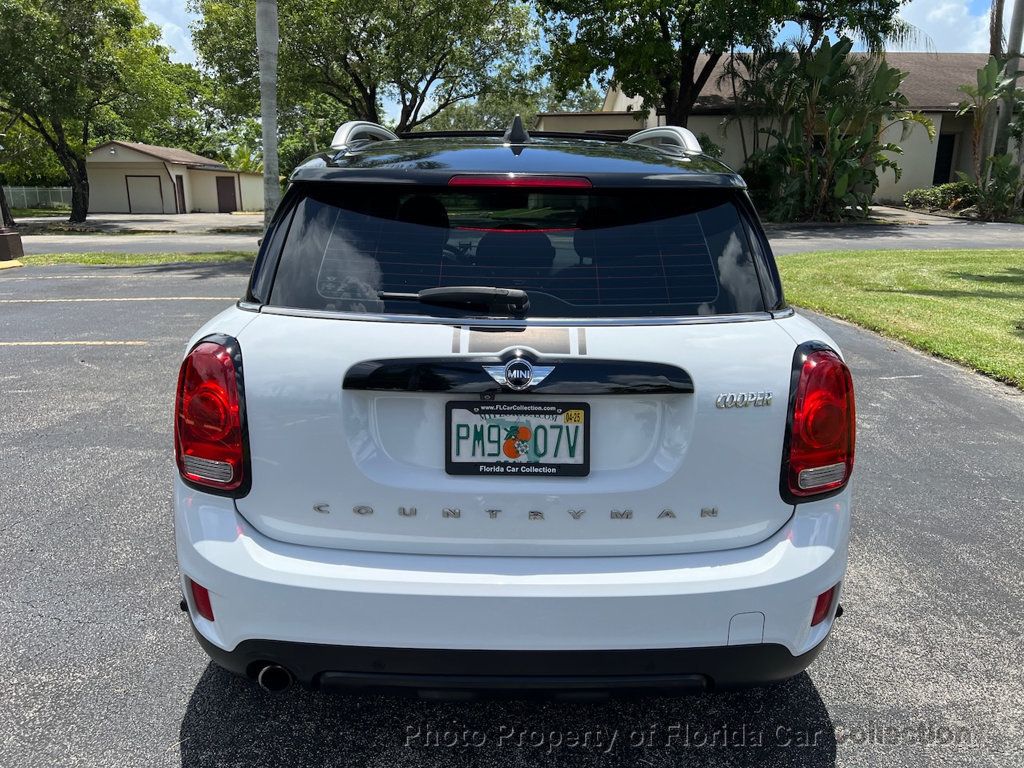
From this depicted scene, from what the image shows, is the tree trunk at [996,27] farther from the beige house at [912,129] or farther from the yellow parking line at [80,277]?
the yellow parking line at [80,277]

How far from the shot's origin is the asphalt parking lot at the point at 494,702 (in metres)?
2.42

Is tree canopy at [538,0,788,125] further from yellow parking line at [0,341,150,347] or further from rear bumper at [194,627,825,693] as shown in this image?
rear bumper at [194,627,825,693]

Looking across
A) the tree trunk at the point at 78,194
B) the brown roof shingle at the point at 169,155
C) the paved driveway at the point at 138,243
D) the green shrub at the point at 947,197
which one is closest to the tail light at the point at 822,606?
the paved driveway at the point at 138,243

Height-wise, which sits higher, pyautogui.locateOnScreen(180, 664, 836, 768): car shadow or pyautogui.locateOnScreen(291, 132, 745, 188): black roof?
pyautogui.locateOnScreen(291, 132, 745, 188): black roof

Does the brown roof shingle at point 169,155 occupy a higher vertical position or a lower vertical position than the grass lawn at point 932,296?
higher

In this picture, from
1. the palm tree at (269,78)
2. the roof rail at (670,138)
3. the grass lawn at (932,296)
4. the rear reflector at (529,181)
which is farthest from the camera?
the palm tree at (269,78)

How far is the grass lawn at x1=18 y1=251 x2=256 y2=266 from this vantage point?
16.8 m

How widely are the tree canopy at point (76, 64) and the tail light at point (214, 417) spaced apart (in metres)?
30.6

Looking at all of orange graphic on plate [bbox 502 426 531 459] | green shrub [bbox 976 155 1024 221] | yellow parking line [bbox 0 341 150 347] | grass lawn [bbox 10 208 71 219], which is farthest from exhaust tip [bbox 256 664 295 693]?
grass lawn [bbox 10 208 71 219]

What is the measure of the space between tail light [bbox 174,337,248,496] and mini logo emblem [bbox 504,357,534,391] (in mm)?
Result: 718

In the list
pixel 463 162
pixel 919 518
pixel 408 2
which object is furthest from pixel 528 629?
pixel 408 2

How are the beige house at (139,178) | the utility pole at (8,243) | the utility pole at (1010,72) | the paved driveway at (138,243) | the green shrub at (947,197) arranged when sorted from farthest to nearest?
the beige house at (139,178)
the green shrub at (947,197)
the utility pole at (1010,72)
the paved driveway at (138,243)
the utility pole at (8,243)

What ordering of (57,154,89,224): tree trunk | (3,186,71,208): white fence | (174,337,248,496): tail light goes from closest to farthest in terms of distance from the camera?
(174,337,248,496): tail light → (57,154,89,224): tree trunk → (3,186,71,208): white fence

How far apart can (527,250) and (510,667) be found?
44.8 inches
